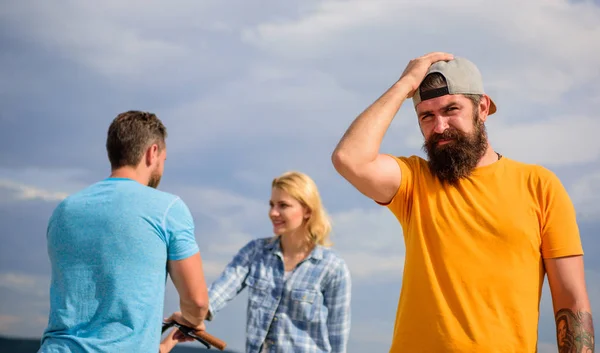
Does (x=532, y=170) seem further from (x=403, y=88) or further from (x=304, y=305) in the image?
(x=304, y=305)

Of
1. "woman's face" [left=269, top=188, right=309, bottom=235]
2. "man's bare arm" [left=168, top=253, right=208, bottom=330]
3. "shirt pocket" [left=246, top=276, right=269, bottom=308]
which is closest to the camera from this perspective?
"man's bare arm" [left=168, top=253, right=208, bottom=330]

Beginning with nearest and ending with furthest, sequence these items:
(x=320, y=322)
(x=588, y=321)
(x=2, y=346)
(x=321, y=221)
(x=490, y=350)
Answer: (x=490, y=350) < (x=588, y=321) < (x=320, y=322) < (x=321, y=221) < (x=2, y=346)

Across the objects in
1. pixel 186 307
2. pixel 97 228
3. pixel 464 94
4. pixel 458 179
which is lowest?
pixel 186 307

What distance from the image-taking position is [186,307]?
11.7ft

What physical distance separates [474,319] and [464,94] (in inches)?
46.0

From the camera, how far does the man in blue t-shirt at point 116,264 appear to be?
3139 mm

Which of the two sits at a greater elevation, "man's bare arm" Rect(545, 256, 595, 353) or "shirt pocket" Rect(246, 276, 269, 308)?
"shirt pocket" Rect(246, 276, 269, 308)

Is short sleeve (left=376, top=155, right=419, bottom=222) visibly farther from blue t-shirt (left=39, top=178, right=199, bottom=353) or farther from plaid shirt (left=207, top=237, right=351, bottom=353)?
plaid shirt (left=207, top=237, right=351, bottom=353)

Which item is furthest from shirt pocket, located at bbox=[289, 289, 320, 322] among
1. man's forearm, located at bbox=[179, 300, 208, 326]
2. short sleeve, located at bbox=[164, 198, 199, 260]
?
short sleeve, located at bbox=[164, 198, 199, 260]

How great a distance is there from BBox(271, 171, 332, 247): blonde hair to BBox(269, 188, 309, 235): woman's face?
2.0 inches

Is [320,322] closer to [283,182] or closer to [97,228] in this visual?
[283,182]

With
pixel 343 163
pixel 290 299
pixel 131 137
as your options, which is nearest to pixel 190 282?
pixel 131 137

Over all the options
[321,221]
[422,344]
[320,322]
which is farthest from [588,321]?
[321,221]

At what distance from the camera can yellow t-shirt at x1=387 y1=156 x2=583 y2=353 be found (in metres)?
2.92
